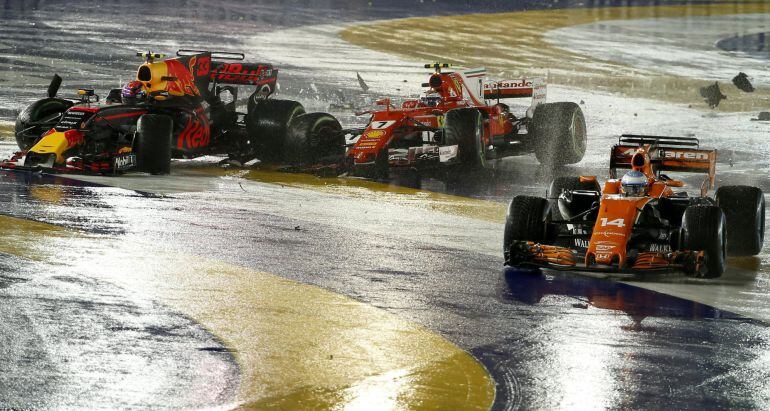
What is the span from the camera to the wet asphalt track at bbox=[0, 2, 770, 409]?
29.2ft

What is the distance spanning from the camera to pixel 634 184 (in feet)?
41.9

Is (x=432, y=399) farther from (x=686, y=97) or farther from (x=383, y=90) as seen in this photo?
(x=686, y=97)

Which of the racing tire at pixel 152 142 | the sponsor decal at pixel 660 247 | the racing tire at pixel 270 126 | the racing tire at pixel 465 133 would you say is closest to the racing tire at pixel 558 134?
the racing tire at pixel 465 133

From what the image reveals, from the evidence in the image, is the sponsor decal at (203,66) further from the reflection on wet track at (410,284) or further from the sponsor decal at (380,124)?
the sponsor decal at (380,124)

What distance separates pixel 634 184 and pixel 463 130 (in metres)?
5.64

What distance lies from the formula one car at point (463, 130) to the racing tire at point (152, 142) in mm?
2452

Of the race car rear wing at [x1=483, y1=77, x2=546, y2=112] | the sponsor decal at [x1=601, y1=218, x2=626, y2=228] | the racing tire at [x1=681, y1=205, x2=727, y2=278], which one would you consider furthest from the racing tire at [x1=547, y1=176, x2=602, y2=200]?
the race car rear wing at [x1=483, y1=77, x2=546, y2=112]

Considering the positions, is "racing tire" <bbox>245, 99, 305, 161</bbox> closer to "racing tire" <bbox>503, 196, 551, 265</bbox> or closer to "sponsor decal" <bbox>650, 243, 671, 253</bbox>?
"racing tire" <bbox>503, 196, 551, 265</bbox>

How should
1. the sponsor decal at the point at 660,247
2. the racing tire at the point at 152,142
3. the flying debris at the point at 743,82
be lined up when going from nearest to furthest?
the sponsor decal at the point at 660,247
the racing tire at the point at 152,142
the flying debris at the point at 743,82

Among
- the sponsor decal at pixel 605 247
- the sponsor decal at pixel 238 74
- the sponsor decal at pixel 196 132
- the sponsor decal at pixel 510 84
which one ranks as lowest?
the sponsor decal at pixel 605 247

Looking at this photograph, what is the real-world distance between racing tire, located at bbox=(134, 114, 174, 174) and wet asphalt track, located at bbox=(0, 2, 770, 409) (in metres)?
0.95

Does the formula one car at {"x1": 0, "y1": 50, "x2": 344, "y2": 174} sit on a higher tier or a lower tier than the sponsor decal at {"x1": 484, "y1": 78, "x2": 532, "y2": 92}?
lower

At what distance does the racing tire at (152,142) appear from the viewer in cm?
1747

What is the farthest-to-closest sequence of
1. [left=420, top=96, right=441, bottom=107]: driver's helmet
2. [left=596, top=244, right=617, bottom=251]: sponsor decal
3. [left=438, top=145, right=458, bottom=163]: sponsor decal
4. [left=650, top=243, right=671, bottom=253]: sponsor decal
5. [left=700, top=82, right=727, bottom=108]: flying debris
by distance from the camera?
[left=700, top=82, right=727, bottom=108]: flying debris
[left=420, top=96, right=441, bottom=107]: driver's helmet
[left=438, top=145, right=458, bottom=163]: sponsor decal
[left=650, top=243, right=671, bottom=253]: sponsor decal
[left=596, top=244, right=617, bottom=251]: sponsor decal
